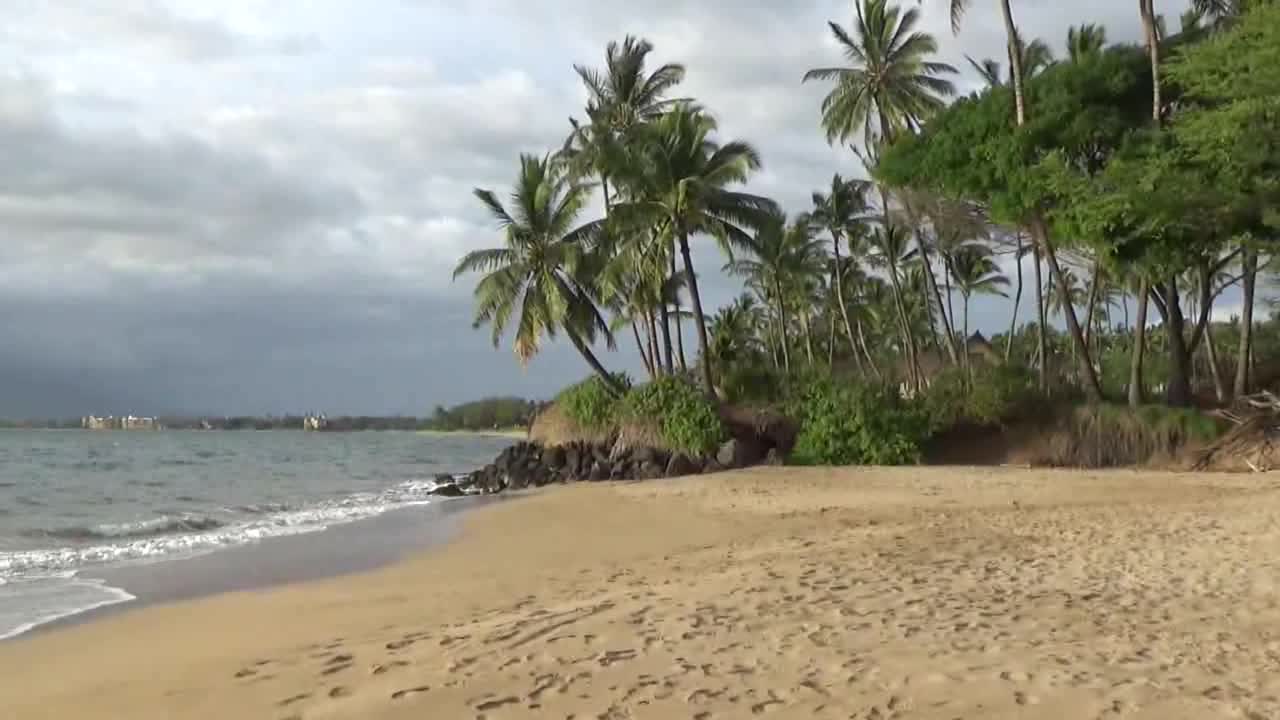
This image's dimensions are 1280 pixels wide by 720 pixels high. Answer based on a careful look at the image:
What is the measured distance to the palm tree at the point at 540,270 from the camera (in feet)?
92.6

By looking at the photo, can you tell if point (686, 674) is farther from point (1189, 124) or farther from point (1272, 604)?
point (1189, 124)

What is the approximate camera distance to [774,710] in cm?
465

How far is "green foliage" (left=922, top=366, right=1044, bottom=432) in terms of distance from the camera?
22.9 m

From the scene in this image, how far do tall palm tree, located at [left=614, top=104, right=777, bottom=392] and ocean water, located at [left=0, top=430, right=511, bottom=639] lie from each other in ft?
30.7

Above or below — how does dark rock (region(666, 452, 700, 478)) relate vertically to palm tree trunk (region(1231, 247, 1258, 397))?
below

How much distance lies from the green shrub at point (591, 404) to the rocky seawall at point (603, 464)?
70cm

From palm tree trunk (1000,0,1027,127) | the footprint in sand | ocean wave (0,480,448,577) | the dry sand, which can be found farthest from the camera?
palm tree trunk (1000,0,1027,127)

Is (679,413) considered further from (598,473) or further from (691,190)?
(691,190)

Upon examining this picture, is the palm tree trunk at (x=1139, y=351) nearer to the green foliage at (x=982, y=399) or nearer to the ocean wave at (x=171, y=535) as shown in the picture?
the green foliage at (x=982, y=399)

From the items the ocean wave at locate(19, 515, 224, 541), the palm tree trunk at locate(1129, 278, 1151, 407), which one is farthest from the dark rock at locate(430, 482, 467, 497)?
the palm tree trunk at locate(1129, 278, 1151, 407)

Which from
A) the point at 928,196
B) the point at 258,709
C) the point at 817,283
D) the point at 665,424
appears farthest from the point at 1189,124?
the point at 817,283

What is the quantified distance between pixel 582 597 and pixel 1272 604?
15.6ft

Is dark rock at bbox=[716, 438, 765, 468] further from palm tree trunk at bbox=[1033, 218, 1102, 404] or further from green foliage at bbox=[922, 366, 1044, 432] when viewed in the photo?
palm tree trunk at bbox=[1033, 218, 1102, 404]

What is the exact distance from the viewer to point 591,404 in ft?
91.4
